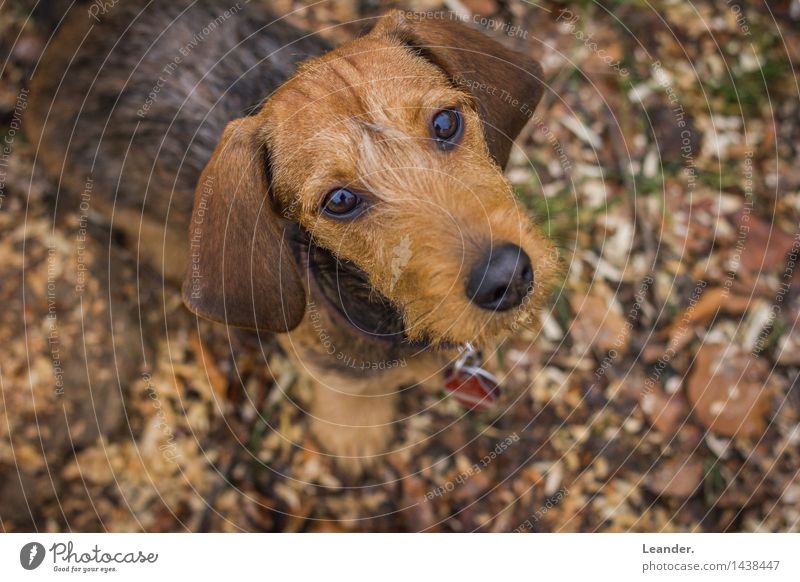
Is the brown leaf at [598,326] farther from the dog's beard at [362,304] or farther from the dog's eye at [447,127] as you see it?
the dog's eye at [447,127]

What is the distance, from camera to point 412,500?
5051mm

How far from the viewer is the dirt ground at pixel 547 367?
16.4ft

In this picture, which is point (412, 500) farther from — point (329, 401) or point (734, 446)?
point (734, 446)

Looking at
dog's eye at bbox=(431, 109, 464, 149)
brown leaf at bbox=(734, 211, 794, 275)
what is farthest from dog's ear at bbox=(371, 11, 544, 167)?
brown leaf at bbox=(734, 211, 794, 275)

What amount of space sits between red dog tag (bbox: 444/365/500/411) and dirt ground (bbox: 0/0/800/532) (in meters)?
0.41

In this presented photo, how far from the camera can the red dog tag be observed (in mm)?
4629

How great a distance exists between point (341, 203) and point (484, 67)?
114 centimetres

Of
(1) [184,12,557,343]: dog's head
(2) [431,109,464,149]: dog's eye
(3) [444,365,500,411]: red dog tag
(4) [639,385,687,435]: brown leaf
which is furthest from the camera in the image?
(4) [639,385,687,435]: brown leaf

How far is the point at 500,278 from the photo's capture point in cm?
303

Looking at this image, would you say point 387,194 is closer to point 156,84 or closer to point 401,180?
point 401,180

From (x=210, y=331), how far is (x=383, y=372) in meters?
1.65
